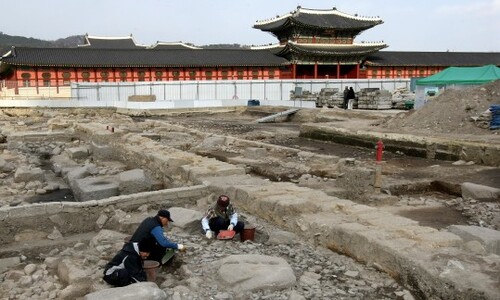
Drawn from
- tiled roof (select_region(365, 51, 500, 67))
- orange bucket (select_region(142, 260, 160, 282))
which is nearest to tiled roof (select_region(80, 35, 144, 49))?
tiled roof (select_region(365, 51, 500, 67))

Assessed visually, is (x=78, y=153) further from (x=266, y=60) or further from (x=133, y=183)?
(x=266, y=60)

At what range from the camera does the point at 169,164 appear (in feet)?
36.4

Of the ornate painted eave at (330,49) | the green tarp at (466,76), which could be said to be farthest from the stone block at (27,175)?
the ornate painted eave at (330,49)

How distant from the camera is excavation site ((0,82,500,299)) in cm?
474

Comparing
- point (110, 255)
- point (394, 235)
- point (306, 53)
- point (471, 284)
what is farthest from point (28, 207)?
point (306, 53)

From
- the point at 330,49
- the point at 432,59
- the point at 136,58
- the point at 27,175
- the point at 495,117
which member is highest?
the point at 330,49

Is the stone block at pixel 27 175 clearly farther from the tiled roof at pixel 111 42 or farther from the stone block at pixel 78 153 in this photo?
the tiled roof at pixel 111 42

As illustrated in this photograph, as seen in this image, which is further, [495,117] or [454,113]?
[454,113]

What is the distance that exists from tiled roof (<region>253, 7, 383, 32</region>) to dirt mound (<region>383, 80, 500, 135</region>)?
86.6 ft

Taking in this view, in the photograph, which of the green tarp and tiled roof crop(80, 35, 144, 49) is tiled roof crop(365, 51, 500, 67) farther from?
tiled roof crop(80, 35, 144, 49)

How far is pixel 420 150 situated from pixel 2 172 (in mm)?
12231

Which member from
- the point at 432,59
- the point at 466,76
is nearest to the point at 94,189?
the point at 466,76

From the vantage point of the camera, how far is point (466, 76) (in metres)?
23.4

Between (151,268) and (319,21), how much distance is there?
1642 inches
